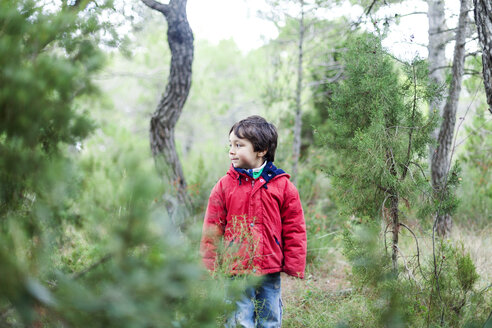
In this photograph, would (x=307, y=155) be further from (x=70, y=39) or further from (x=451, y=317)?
(x=70, y=39)

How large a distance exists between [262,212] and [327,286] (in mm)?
1794

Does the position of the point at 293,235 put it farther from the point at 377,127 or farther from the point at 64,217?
the point at 64,217

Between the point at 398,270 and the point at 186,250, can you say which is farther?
the point at 398,270

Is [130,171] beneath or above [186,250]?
above

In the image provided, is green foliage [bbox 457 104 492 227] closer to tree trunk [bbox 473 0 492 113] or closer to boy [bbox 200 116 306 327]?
tree trunk [bbox 473 0 492 113]

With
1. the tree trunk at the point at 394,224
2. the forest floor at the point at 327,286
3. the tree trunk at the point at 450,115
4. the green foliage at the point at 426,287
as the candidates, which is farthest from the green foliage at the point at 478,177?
the tree trunk at the point at 394,224

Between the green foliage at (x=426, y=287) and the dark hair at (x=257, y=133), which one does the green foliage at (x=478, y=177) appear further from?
the dark hair at (x=257, y=133)

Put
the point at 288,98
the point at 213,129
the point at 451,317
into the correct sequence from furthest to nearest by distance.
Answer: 1. the point at 213,129
2. the point at 288,98
3. the point at 451,317

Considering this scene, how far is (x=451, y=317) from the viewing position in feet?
8.35

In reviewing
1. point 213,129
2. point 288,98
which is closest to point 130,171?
point 288,98

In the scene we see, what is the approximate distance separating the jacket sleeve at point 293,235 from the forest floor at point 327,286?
1.46ft

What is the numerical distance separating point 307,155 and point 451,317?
581 cm

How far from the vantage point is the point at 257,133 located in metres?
2.68

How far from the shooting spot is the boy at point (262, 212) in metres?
2.59
